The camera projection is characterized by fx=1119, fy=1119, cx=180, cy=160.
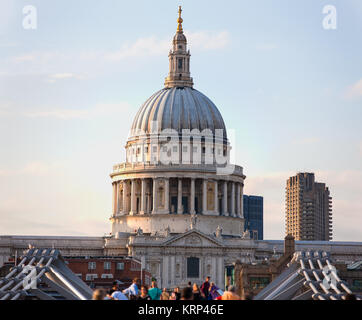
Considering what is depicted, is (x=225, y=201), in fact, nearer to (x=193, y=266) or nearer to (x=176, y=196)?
(x=176, y=196)

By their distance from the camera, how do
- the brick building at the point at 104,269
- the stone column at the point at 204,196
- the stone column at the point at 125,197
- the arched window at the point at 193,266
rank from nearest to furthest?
the brick building at the point at 104,269
the arched window at the point at 193,266
the stone column at the point at 204,196
the stone column at the point at 125,197

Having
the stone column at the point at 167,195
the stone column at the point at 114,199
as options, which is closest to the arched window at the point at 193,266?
the stone column at the point at 167,195

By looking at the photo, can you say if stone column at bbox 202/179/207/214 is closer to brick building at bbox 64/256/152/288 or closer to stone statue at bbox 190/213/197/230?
stone statue at bbox 190/213/197/230

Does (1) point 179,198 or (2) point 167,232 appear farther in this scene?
(1) point 179,198

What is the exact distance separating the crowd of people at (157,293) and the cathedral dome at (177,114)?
135 meters

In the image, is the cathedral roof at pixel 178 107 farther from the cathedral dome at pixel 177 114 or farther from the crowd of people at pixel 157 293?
the crowd of people at pixel 157 293

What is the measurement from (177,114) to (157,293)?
143658 millimetres

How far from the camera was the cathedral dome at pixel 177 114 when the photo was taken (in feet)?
602

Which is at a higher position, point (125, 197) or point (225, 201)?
point (125, 197)

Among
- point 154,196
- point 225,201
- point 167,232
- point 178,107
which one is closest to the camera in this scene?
point 167,232

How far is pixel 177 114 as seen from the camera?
184000 mm

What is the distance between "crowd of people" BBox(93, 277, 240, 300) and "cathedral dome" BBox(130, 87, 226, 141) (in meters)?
135

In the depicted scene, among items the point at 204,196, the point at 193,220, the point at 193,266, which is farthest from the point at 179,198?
the point at 193,266
